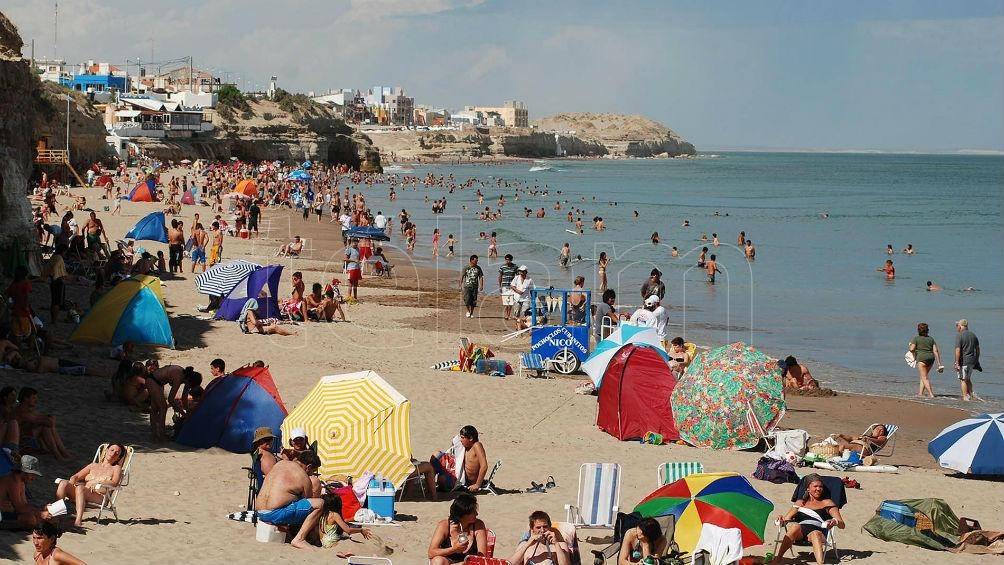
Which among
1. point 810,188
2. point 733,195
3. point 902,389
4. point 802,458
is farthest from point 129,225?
point 810,188

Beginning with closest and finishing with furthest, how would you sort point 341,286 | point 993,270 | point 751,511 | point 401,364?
point 751,511 < point 401,364 < point 341,286 < point 993,270

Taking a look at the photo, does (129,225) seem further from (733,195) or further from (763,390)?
(733,195)

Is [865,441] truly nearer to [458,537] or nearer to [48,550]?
[458,537]

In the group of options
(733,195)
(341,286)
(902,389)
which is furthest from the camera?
(733,195)

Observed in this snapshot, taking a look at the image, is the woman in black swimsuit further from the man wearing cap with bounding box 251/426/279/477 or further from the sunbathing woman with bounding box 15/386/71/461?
the sunbathing woman with bounding box 15/386/71/461

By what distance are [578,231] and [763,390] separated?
35069mm

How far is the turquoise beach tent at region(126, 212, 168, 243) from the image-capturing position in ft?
87.9

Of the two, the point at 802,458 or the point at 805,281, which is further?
the point at 805,281

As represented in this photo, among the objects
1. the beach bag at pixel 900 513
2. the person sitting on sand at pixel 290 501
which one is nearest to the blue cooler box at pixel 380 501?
the person sitting on sand at pixel 290 501

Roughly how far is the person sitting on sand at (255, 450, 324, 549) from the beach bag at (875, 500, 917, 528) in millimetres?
4685

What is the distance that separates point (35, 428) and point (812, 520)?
21.3 ft

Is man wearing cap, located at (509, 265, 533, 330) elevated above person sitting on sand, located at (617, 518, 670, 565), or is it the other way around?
man wearing cap, located at (509, 265, 533, 330)

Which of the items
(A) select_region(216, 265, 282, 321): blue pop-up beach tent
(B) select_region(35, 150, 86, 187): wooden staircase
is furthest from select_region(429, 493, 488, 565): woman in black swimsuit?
(B) select_region(35, 150, 86, 187): wooden staircase

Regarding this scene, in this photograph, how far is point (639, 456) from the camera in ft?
38.5
